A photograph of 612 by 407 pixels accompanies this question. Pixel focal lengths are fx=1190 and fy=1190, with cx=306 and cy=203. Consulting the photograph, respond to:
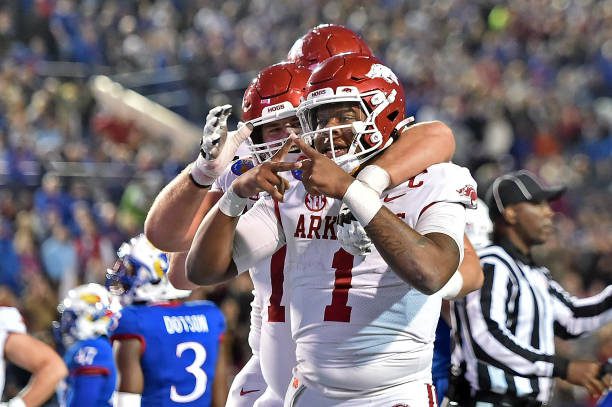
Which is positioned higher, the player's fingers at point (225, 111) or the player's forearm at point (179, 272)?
the player's fingers at point (225, 111)

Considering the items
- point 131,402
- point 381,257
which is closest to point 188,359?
point 131,402

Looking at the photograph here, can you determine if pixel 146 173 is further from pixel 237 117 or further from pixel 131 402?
pixel 131 402

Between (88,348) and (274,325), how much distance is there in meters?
2.57

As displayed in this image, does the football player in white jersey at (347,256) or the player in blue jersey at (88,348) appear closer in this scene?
the football player in white jersey at (347,256)

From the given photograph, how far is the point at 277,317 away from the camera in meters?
4.20

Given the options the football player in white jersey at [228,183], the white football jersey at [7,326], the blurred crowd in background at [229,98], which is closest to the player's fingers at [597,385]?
the football player in white jersey at [228,183]

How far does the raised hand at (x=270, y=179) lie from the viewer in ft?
11.5

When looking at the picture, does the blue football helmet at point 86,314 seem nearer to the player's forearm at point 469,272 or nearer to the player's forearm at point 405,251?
the player's forearm at point 469,272

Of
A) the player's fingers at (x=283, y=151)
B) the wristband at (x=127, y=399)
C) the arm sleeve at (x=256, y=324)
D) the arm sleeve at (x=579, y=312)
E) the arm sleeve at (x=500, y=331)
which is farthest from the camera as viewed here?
the wristband at (x=127, y=399)

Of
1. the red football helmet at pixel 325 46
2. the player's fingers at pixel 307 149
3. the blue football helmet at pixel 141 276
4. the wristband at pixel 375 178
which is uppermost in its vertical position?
the red football helmet at pixel 325 46

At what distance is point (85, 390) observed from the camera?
21.0 feet

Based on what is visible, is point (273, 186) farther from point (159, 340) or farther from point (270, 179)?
point (159, 340)

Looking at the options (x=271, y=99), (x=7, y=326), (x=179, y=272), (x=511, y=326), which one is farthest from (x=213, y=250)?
(x=511, y=326)

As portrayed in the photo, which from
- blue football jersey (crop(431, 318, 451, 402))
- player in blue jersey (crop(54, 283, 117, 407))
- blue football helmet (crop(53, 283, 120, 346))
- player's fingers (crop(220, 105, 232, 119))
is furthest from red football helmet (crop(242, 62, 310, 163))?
blue football helmet (crop(53, 283, 120, 346))
